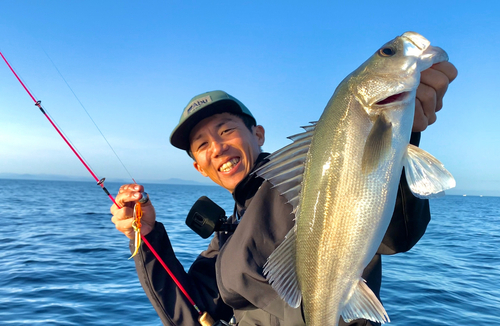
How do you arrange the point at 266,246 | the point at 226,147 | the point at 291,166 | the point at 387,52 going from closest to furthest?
the point at 387,52
the point at 291,166
the point at 266,246
the point at 226,147

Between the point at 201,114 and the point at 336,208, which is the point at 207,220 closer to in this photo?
the point at 201,114

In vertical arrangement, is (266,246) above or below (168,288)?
above

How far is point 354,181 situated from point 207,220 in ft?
5.99

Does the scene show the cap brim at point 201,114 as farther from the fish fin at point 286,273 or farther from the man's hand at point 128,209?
the fish fin at point 286,273

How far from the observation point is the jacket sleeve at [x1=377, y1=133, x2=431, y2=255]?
78.7 inches

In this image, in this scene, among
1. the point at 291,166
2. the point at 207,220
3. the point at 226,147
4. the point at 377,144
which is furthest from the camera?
the point at 226,147

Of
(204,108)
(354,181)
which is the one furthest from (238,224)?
(204,108)

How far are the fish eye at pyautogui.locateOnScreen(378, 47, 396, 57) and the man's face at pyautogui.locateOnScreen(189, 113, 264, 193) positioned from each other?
1831 mm

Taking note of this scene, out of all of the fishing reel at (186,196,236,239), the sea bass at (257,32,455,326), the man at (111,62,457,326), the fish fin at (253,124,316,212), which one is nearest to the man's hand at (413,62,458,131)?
the man at (111,62,457,326)

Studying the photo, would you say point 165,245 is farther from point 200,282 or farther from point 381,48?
point 381,48

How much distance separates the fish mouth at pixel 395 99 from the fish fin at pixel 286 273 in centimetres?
79

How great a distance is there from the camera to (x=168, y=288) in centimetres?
333

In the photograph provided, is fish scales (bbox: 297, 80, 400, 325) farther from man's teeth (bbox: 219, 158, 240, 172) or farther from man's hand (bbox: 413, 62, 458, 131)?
man's teeth (bbox: 219, 158, 240, 172)

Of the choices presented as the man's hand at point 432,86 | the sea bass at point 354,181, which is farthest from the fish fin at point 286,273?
the man's hand at point 432,86
